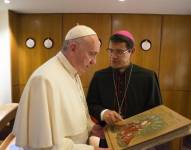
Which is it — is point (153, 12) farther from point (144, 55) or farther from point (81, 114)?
point (81, 114)

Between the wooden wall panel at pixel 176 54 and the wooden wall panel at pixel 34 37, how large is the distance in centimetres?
215

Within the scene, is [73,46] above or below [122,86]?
above

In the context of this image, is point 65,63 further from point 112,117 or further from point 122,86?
point 122,86

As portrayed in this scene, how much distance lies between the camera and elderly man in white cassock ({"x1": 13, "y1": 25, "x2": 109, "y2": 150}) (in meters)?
1.11

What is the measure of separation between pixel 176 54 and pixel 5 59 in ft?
11.0

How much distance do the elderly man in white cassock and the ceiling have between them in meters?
2.40

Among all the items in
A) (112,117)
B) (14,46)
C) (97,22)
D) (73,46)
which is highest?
(97,22)

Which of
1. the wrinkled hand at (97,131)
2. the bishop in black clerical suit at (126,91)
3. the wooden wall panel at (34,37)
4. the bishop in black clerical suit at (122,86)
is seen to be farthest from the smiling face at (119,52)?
the wooden wall panel at (34,37)

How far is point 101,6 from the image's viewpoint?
3.83m

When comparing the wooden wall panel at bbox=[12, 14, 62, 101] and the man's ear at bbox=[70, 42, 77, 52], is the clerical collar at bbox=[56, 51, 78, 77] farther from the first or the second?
the wooden wall panel at bbox=[12, 14, 62, 101]

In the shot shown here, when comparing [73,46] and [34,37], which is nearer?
[73,46]

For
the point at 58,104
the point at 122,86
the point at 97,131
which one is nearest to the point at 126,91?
the point at 122,86

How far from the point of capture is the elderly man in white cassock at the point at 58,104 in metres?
1.11

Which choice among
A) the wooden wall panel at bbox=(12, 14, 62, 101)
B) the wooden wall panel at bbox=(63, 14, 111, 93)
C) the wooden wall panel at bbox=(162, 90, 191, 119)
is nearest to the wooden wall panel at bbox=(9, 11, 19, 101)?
the wooden wall panel at bbox=(12, 14, 62, 101)
